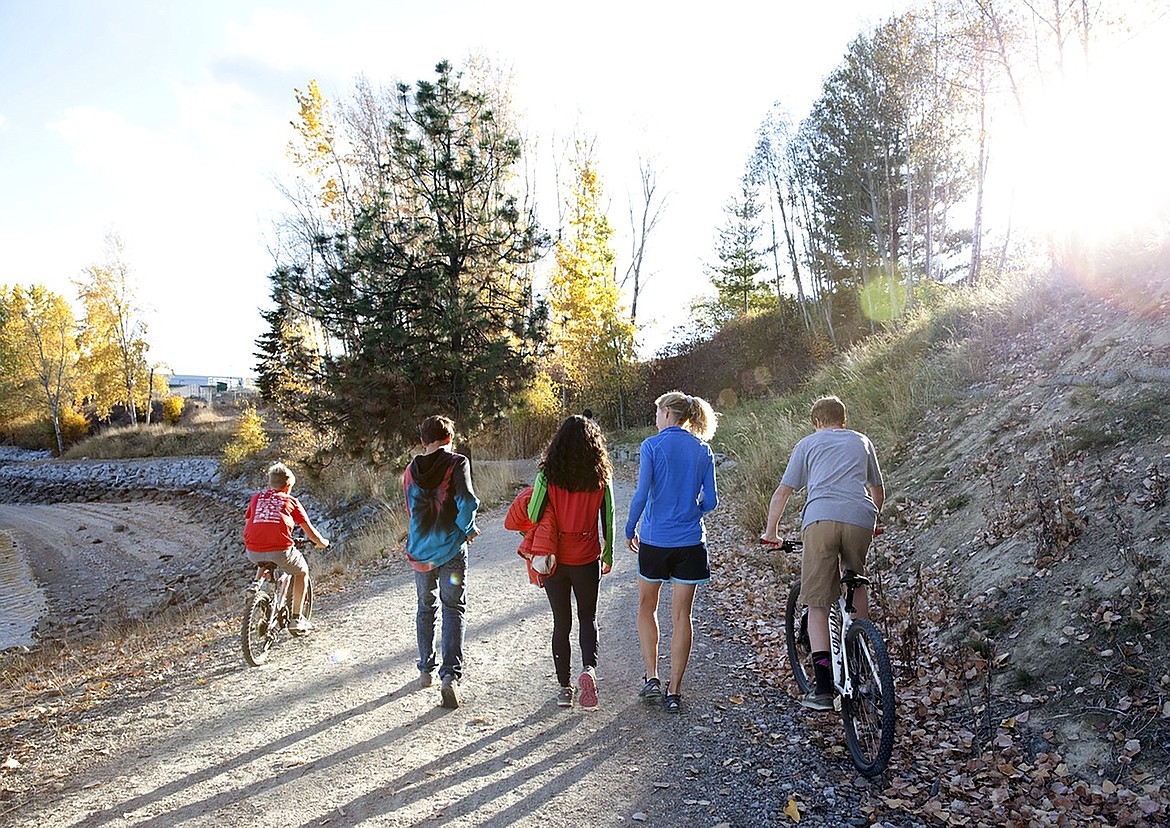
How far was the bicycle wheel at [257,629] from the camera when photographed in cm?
674

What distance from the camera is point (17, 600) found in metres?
17.9

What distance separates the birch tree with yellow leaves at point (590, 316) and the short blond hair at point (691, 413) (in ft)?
70.4

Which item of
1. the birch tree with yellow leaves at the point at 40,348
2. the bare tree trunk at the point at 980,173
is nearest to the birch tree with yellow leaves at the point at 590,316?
Answer: the bare tree trunk at the point at 980,173

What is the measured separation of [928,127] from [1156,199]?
12355mm

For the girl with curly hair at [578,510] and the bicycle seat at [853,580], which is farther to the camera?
the girl with curly hair at [578,510]

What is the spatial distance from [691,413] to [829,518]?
4.15 ft

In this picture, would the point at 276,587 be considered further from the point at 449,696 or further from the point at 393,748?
the point at 393,748

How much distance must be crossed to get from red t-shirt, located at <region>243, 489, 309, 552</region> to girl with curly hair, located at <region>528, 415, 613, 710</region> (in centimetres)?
308

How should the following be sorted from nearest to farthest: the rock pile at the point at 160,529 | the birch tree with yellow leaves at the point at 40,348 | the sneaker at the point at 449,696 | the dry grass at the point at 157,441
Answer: the sneaker at the point at 449,696
the rock pile at the point at 160,529
the dry grass at the point at 157,441
the birch tree with yellow leaves at the point at 40,348

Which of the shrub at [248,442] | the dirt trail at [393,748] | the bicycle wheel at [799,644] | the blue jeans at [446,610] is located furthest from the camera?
the shrub at [248,442]

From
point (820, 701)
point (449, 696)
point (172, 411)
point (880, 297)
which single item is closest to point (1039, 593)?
point (820, 701)

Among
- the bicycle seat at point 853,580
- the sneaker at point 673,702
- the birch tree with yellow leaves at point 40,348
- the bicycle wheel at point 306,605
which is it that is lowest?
the sneaker at point 673,702

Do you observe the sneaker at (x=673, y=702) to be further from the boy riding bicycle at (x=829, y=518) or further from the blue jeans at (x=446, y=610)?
the blue jeans at (x=446, y=610)

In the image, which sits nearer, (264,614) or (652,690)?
(652,690)
